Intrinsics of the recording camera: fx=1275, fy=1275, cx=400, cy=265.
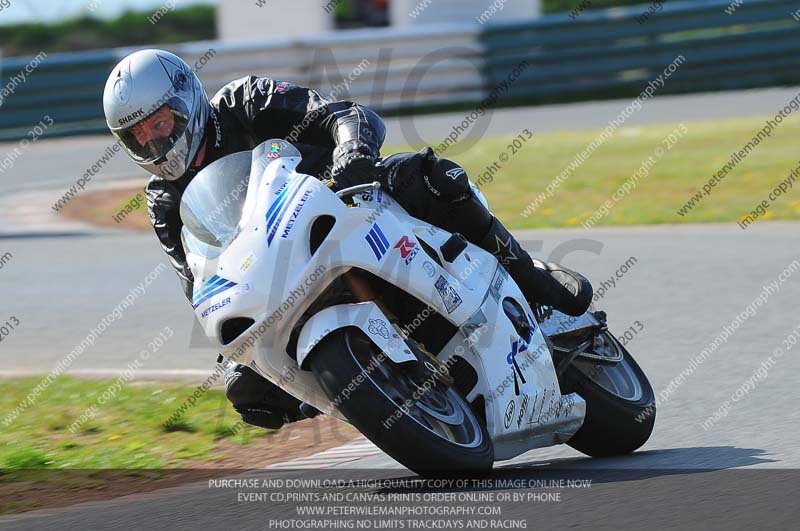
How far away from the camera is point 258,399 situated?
5.01 meters

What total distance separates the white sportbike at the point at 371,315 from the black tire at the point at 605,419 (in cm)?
19

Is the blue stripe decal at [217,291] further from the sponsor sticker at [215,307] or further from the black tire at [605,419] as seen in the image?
the black tire at [605,419]

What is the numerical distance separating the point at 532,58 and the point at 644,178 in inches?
263

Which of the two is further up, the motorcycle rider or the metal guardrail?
the metal guardrail

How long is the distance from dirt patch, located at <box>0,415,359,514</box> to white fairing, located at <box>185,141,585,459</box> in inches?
47.0

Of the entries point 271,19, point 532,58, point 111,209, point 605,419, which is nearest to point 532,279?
point 605,419

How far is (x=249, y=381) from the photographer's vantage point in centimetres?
497

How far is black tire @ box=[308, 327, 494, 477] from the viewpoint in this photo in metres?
4.04

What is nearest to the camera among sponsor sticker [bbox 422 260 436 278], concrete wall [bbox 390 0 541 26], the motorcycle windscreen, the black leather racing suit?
the motorcycle windscreen

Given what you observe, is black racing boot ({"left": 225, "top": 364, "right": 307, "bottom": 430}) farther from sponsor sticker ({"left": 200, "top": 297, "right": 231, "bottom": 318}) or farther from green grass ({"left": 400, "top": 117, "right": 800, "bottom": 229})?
green grass ({"left": 400, "top": 117, "right": 800, "bottom": 229})

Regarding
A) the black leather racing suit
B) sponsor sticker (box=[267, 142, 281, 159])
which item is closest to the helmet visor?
the black leather racing suit

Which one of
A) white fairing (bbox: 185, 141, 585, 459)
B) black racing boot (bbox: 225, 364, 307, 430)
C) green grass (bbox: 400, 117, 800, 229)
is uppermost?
green grass (bbox: 400, 117, 800, 229)

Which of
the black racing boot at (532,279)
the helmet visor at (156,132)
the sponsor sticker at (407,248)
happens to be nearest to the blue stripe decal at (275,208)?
the sponsor sticker at (407,248)

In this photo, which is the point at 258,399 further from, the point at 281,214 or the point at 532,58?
the point at 532,58
